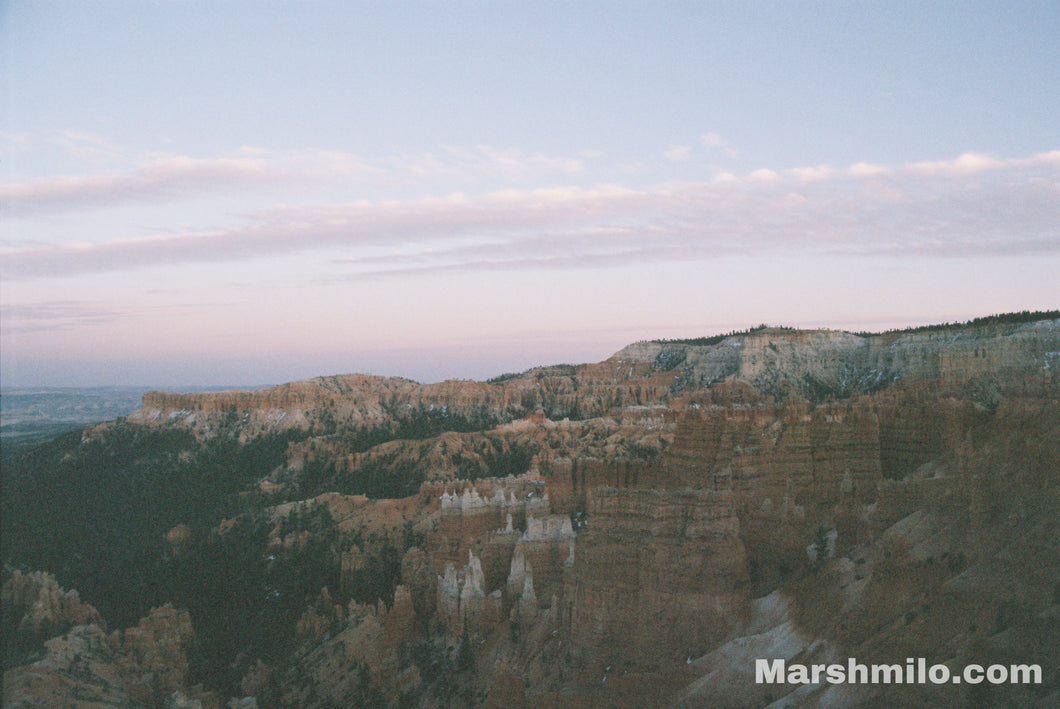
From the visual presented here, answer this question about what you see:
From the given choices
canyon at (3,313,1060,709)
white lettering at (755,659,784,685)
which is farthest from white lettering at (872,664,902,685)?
white lettering at (755,659,784,685)

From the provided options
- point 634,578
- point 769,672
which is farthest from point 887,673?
point 634,578

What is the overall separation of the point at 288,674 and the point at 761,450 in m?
24.8

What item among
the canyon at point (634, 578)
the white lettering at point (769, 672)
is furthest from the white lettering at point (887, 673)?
the white lettering at point (769, 672)

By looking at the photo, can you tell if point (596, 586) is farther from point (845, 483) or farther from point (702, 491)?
point (845, 483)

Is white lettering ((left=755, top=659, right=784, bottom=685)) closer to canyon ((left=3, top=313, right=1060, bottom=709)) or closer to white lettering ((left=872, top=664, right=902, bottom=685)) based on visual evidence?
canyon ((left=3, top=313, right=1060, bottom=709))

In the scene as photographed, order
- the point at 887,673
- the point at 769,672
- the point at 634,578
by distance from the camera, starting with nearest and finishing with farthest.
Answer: the point at 887,673 < the point at 769,672 < the point at 634,578

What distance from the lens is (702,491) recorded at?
3247cm

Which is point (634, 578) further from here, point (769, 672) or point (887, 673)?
point (887, 673)

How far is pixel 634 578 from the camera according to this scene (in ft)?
106

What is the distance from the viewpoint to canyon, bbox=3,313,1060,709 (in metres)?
24.3

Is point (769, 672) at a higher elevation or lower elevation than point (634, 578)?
lower

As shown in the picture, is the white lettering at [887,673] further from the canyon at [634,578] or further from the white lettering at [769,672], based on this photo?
the white lettering at [769,672]

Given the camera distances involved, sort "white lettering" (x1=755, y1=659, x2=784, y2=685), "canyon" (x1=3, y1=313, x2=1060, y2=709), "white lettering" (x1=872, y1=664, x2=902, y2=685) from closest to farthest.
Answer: "white lettering" (x1=872, y1=664, x2=902, y2=685), "canyon" (x1=3, y1=313, x2=1060, y2=709), "white lettering" (x1=755, y1=659, x2=784, y2=685)

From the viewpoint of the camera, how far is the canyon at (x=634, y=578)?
2434 cm
